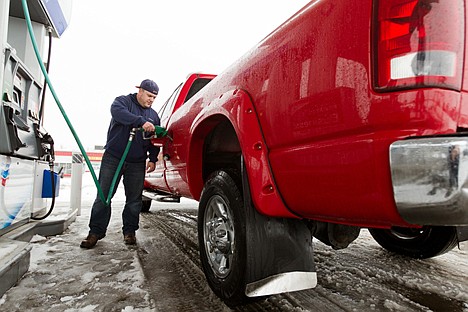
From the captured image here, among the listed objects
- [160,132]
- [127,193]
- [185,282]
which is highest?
[160,132]

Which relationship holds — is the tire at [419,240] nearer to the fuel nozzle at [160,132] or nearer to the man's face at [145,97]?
the fuel nozzle at [160,132]

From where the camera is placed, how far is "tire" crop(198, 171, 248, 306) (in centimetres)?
158

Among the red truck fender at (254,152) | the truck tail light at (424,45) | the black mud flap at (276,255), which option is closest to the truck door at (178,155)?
the red truck fender at (254,152)

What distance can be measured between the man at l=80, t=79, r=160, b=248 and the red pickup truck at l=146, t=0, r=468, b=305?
5.44ft

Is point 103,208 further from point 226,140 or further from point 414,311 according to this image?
point 414,311

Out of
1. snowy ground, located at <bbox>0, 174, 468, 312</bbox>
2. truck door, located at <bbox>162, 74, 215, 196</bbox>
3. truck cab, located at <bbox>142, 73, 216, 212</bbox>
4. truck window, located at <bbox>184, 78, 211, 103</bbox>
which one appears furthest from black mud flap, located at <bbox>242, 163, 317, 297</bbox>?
truck window, located at <bbox>184, 78, 211, 103</bbox>

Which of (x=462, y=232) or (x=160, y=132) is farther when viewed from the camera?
(x=160, y=132)

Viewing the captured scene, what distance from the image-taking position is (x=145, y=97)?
3.43 meters

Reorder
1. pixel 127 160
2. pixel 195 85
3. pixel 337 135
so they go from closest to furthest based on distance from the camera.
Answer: pixel 337 135, pixel 127 160, pixel 195 85

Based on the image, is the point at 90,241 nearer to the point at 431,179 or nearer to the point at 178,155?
the point at 178,155

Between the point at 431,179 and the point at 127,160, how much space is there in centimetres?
312

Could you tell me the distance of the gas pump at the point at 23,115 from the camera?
241 centimetres

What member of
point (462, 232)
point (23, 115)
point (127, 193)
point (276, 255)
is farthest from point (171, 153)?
point (462, 232)

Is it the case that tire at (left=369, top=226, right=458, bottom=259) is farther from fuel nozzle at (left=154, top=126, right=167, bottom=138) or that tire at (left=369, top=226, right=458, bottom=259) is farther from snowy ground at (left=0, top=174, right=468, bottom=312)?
fuel nozzle at (left=154, top=126, right=167, bottom=138)
